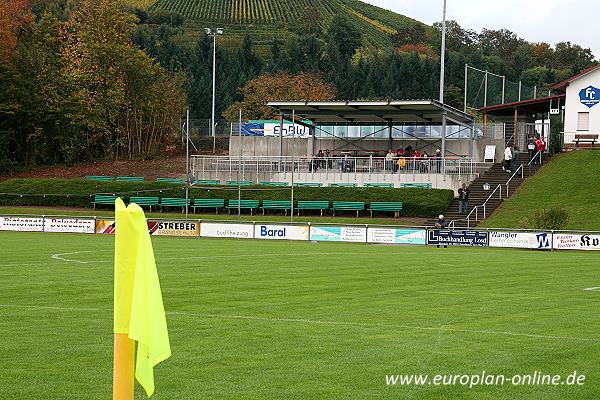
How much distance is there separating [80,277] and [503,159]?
2014 inches

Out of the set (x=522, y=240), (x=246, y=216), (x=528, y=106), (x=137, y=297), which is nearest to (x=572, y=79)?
(x=528, y=106)

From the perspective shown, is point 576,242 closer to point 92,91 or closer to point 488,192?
point 488,192

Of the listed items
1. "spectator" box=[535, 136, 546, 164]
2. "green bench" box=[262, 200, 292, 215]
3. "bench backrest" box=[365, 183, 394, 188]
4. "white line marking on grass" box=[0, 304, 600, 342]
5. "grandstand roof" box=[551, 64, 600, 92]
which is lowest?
"white line marking on grass" box=[0, 304, 600, 342]

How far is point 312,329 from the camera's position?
642 inches

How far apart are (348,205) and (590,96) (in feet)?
69.3

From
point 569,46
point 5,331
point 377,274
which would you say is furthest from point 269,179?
point 569,46

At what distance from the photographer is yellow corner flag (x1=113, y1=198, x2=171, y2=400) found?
18.0ft

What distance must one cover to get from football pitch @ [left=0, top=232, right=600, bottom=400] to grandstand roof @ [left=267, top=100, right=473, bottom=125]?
3787cm

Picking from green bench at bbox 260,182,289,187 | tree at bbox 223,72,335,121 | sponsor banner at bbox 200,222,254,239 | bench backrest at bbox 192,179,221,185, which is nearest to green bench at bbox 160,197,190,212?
bench backrest at bbox 192,179,221,185

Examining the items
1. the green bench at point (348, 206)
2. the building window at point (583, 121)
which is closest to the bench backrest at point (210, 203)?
the green bench at point (348, 206)

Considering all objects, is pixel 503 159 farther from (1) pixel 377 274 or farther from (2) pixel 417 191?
(1) pixel 377 274

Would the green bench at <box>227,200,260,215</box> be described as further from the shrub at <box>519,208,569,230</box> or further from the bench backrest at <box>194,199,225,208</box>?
the shrub at <box>519,208,569,230</box>

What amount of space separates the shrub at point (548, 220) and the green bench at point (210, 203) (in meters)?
19.1

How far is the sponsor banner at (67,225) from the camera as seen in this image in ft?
174
